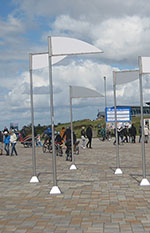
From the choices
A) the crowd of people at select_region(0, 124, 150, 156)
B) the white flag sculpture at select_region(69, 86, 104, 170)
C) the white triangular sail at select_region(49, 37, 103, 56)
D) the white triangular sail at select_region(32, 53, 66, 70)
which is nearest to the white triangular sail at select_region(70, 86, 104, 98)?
the white flag sculpture at select_region(69, 86, 104, 170)

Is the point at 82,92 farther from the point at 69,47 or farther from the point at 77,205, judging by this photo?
the point at 77,205

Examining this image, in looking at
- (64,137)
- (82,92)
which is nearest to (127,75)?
(82,92)

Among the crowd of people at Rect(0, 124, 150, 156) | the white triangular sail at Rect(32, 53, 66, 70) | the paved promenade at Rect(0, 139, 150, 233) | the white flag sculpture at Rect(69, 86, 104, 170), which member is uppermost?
the white triangular sail at Rect(32, 53, 66, 70)

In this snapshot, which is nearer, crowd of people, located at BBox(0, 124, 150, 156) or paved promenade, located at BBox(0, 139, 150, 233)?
paved promenade, located at BBox(0, 139, 150, 233)

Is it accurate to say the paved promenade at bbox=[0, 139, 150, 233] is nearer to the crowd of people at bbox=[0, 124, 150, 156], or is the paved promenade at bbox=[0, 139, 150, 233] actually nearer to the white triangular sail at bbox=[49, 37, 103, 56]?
the white triangular sail at bbox=[49, 37, 103, 56]

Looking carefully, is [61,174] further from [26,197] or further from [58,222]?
[58,222]

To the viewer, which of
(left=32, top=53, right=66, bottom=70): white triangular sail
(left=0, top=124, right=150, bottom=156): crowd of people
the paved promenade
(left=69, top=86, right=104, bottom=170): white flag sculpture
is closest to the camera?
the paved promenade

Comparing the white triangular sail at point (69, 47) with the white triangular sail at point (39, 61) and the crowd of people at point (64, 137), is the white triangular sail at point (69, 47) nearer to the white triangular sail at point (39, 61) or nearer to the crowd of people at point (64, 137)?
the white triangular sail at point (39, 61)

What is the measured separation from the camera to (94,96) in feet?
44.8

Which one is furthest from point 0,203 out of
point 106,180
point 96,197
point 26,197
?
point 106,180

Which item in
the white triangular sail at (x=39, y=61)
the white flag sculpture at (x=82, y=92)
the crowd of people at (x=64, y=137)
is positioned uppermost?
the white triangular sail at (x=39, y=61)

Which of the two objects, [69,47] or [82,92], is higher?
[69,47]

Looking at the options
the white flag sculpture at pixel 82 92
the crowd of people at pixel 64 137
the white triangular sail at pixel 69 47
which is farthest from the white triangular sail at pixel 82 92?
the crowd of people at pixel 64 137

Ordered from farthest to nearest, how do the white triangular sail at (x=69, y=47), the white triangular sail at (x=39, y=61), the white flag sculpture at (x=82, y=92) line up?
1. the white flag sculpture at (x=82, y=92)
2. the white triangular sail at (x=39, y=61)
3. the white triangular sail at (x=69, y=47)
